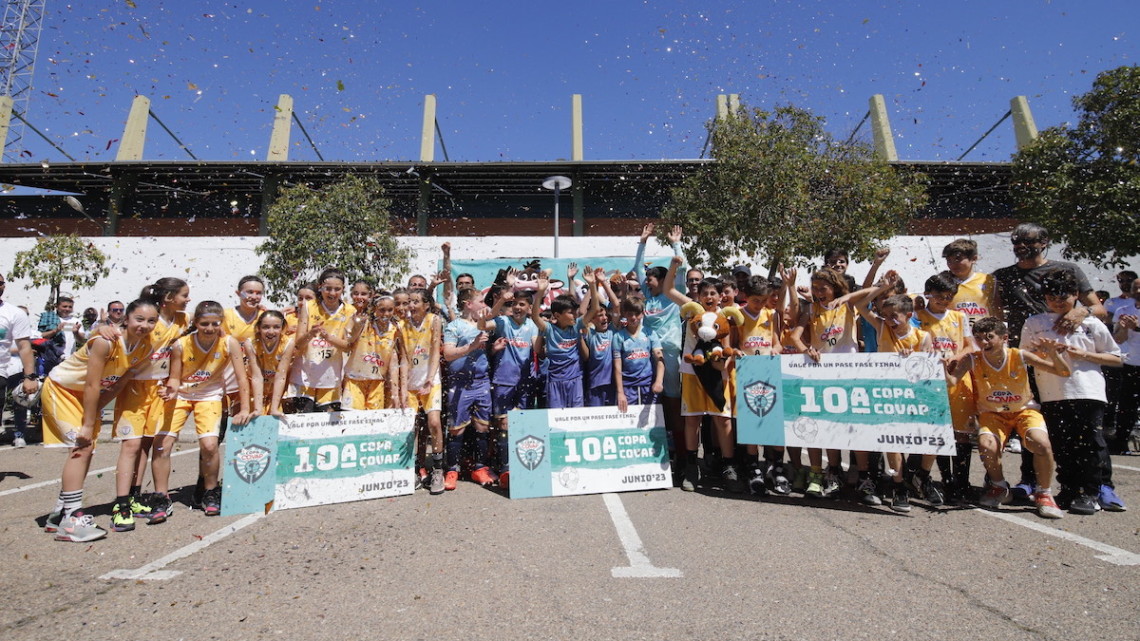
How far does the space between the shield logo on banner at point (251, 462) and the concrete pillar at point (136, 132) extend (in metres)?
28.1

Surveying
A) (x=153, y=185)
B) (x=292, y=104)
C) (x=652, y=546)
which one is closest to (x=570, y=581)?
(x=652, y=546)

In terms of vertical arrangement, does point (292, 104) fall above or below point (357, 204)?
above

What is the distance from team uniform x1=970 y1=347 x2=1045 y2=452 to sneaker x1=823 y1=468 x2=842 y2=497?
3.85ft

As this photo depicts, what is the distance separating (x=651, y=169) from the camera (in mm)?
21000

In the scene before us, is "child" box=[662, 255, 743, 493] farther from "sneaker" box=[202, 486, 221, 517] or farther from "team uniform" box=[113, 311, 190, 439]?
"team uniform" box=[113, 311, 190, 439]

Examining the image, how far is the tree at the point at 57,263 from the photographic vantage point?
15.0 m

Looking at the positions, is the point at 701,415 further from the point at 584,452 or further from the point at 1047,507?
the point at 1047,507

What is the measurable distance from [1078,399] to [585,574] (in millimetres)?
4154

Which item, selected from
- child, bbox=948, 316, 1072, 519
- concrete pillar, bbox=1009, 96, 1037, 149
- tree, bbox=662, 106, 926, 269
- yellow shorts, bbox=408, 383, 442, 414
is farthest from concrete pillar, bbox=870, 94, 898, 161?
yellow shorts, bbox=408, 383, 442, 414

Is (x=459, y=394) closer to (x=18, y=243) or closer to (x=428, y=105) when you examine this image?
(x=18, y=243)

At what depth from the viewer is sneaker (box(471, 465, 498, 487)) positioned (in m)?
A: 5.45

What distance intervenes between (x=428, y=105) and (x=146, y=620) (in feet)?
91.4

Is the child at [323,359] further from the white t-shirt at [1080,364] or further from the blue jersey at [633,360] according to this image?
the white t-shirt at [1080,364]

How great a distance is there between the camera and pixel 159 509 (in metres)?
4.26
